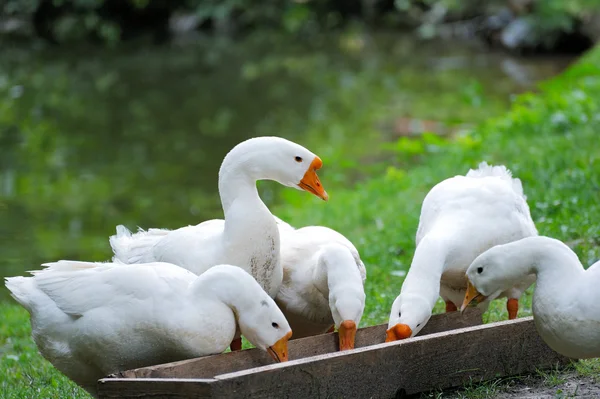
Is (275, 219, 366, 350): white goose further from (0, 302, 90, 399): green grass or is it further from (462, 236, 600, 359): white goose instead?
(0, 302, 90, 399): green grass

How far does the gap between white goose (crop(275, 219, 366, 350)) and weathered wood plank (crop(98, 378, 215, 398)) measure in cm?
117

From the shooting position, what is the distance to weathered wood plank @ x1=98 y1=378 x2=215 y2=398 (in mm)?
3848

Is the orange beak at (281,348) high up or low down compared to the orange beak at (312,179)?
down

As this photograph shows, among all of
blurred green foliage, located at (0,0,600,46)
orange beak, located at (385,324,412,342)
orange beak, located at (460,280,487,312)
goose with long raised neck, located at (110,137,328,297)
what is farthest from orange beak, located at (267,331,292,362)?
blurred green foliage, located at (0,0,600,46)

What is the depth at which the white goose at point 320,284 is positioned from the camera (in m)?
4.89

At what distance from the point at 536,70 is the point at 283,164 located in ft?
61.2

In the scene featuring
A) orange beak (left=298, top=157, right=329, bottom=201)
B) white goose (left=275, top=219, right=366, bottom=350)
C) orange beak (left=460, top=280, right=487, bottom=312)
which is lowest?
white goose (left=275, top=219, right=366, bottom=350)

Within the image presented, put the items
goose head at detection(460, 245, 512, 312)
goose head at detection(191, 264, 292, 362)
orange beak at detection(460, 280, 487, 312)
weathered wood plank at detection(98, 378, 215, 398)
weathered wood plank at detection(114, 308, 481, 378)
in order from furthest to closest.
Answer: orange beak at detection(460, 280, 487, 312), goose head at detection(191, 264, 292, 362), goose head at detection(460, 245, 512, 312), weathered wood plank at detection(114, 308, 481, 378), weathered wood plank at detection(98, 378, 215, 398)

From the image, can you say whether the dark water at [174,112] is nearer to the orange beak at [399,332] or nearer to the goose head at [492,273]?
the orange beak at [399,332]

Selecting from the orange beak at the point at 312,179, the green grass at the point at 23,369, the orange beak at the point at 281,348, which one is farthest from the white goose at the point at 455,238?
the green grass at the point at 23,369

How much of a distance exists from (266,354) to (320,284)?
0.74 m

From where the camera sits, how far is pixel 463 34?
107 ft

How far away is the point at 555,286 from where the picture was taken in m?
4.19

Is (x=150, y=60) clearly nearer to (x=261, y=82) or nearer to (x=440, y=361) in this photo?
(x=261, y=82)
